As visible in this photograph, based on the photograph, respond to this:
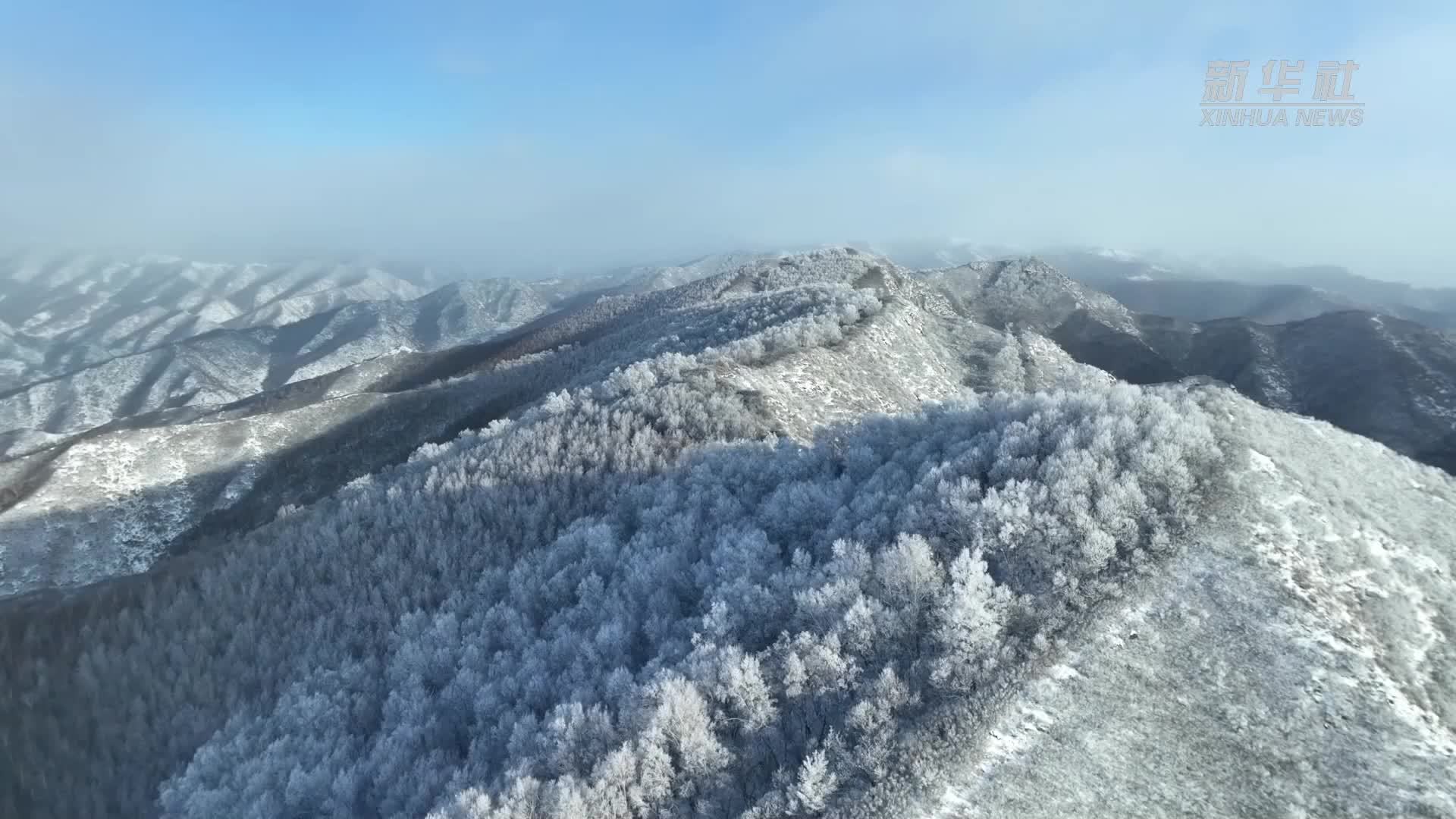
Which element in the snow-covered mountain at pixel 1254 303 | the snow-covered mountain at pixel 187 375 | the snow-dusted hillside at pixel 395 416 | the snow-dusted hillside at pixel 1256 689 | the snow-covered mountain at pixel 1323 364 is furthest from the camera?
the snow-covered mountain at pixel 1254 303

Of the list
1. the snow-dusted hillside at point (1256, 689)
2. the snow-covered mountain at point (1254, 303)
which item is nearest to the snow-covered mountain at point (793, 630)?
the snow-dusted hillside at point (1256, 689)

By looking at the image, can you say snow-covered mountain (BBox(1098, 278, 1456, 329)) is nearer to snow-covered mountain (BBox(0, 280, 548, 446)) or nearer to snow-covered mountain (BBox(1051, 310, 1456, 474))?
snow-covered mountain (BBox(1051, 310, 1456, 474))

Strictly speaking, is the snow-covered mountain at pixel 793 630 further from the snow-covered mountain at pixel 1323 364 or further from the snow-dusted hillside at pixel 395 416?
the snow-covered mountain at pixel 1323 364

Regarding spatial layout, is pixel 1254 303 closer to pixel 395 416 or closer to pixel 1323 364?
pixel 1323 364

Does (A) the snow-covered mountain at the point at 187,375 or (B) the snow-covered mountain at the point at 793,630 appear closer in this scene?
(B) the snow-covered mountain at the point at 793,630

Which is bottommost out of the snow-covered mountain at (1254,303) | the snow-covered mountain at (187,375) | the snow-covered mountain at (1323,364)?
the snow-covered mountain at (187,375)

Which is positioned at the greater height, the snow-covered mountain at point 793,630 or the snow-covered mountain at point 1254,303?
the snow-covered mountain at point 793,630

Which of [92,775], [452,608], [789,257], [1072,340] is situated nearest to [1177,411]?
[452,608]

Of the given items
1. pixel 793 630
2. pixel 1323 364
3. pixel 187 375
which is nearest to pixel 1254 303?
pixel 1323 364

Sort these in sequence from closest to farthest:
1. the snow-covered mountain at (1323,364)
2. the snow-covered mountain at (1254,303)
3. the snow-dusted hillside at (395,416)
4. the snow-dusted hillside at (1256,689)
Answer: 1. the snow-dusted hillside at (1256,689)
2. the snow-dusted hillside at (395,416)
3. the snow-covered mountain at (1323,364)
4. the snow-covered mountain at (1254,303)
